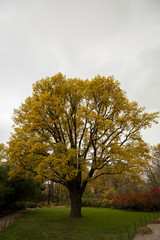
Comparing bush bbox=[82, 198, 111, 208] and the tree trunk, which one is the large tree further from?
bush bbox=[82, 198, 111, 208]

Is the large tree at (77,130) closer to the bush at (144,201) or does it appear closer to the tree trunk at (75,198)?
the tree trunk at (75,198)

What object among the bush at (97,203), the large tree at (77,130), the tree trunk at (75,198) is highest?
the large tree at (77,130)

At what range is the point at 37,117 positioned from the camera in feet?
34.1

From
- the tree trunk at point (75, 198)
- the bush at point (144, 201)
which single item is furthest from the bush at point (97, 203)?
the tree trunk at point (75, 198)

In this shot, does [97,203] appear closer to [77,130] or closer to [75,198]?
[75,198]

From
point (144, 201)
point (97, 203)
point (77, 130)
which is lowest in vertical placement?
point (97, 203)

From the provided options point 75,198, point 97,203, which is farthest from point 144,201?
point 97,203

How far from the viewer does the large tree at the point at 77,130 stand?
1064 cm

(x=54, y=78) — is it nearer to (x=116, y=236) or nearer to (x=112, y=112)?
(x=112, y=112)

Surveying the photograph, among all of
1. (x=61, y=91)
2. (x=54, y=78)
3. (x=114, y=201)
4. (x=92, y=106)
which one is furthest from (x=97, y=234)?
(x=114, y=201)

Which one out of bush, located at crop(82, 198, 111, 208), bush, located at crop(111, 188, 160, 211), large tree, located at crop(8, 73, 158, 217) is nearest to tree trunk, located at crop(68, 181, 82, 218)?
large tree, located at crop(8, 73, 158, 217)

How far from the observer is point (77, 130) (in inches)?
554

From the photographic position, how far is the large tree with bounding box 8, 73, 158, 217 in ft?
34.9

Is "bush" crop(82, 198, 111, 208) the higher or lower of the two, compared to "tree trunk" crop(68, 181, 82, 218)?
lower
